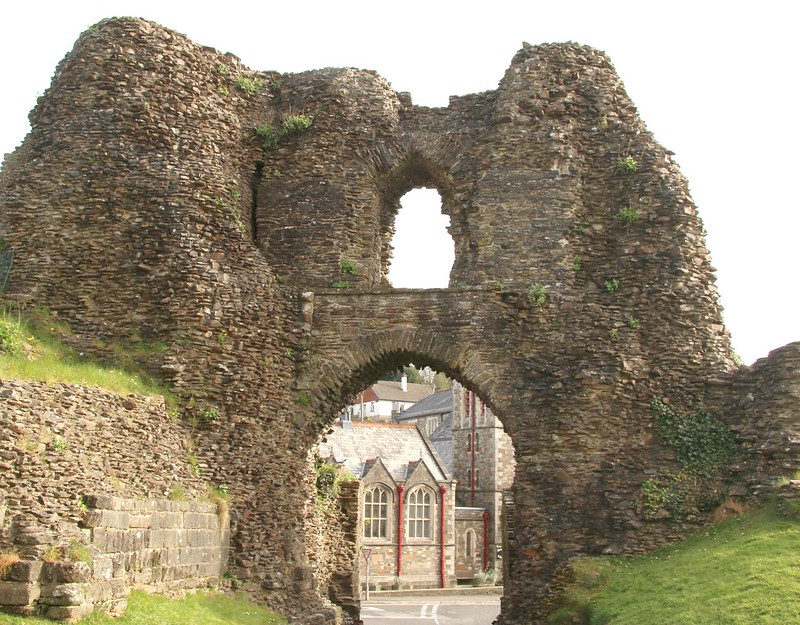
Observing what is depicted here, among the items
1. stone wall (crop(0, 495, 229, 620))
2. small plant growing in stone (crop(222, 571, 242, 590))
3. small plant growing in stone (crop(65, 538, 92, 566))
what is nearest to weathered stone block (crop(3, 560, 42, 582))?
stone wall (crop(0, 495, 229, 620))

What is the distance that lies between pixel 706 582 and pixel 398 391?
245 feet

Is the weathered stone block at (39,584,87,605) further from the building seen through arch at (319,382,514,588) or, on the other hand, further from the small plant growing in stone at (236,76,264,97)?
the building seen through arch at (319,382,514,588)

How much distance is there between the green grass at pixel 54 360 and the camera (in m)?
14.1

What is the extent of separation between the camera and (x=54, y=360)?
52.8ft

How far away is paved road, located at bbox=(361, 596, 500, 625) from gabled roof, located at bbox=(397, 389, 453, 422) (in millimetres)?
31810

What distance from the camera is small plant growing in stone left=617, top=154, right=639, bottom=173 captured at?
65.9 ft

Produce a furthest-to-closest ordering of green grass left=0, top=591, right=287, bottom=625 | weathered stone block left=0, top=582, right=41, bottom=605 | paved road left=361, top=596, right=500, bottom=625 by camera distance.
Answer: paved road left=361, top=596, right=500, bottom=625, green grass left=0, top=591, right=287, bottom=625, weathered stone block left=0, top=582, right=41, bottom=605

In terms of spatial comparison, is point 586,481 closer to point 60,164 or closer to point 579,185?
point 579,185

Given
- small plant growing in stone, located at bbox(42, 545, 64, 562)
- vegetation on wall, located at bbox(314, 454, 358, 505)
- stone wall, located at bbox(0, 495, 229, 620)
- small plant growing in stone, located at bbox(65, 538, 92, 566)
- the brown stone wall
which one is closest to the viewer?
stone wall, located at bbox(0, 495, 229, 620)

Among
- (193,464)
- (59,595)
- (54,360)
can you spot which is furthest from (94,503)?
(193,464)

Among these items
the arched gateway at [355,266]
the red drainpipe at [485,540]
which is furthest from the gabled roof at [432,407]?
the arched gateway at [355,266]

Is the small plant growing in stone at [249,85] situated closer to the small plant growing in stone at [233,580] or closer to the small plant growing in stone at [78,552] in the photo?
the small plant growing in stone at [233,580]

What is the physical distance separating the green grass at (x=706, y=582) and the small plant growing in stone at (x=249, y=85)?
36.7 feet

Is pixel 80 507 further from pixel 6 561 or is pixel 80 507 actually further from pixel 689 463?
pixel 689 463
